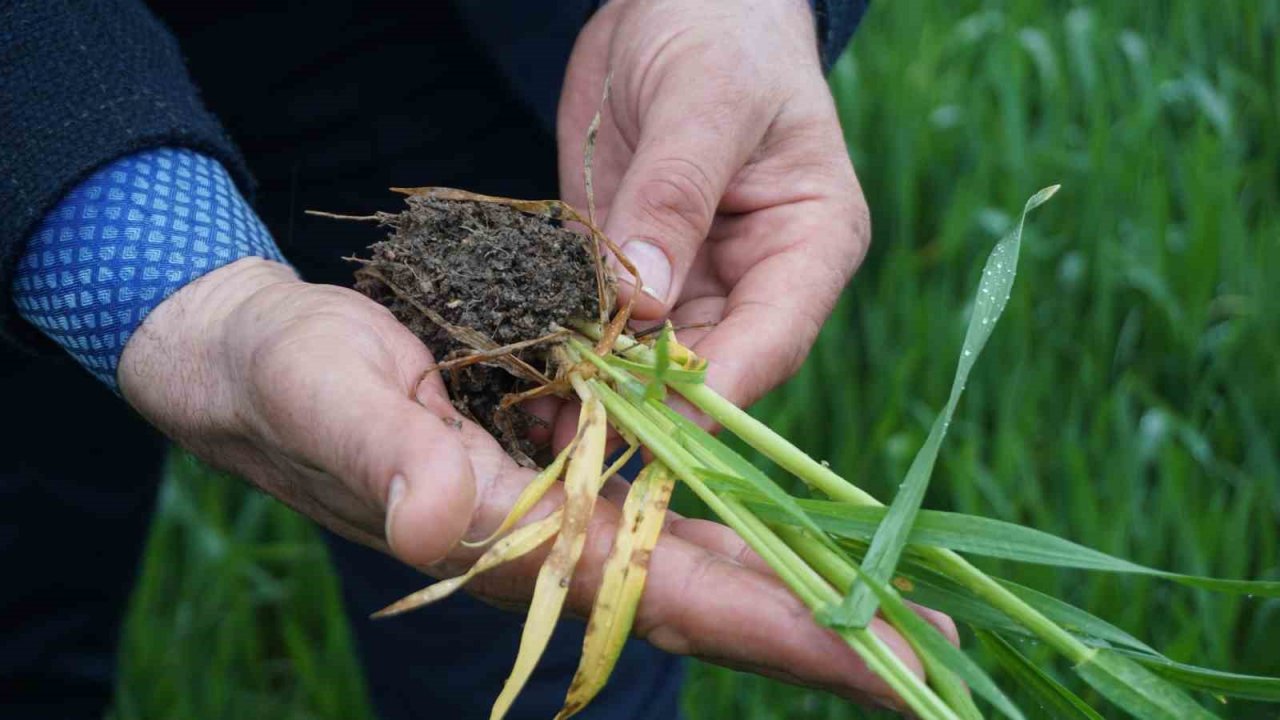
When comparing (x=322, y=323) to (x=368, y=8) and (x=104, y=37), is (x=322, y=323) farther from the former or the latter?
(x=368, y=8)

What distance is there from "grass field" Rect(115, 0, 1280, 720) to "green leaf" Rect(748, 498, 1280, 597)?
64 centimetres

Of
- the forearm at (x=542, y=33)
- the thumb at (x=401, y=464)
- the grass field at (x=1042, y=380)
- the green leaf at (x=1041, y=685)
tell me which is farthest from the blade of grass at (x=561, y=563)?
the grass field at (x=1042, y=380)

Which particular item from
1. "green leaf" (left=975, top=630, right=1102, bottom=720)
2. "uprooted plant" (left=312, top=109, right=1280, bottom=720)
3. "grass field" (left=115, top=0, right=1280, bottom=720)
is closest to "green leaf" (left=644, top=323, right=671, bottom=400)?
"uprooted plant" (left=312, top=109, right=1280, bottom=720)

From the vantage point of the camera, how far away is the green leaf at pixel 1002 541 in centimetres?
94

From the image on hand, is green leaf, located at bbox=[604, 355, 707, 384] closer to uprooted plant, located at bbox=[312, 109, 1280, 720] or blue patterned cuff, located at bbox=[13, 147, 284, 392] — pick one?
uprooted plant, located at bbox=[312, 109, 1280, 720]

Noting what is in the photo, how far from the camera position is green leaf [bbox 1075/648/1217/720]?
0.92m

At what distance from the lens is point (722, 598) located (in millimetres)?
960

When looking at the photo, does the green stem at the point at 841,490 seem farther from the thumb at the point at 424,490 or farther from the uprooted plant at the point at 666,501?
the thumb at the point at 424,490

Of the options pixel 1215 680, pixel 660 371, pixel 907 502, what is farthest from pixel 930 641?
pixel 660 371

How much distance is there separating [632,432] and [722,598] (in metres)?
0.24

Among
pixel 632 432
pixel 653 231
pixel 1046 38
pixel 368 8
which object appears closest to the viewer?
pixel 632 432

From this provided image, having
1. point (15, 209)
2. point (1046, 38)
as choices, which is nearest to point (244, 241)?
point (15, 209)

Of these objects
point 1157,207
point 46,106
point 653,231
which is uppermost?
point 46,106

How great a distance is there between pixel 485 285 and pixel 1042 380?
114 cm
